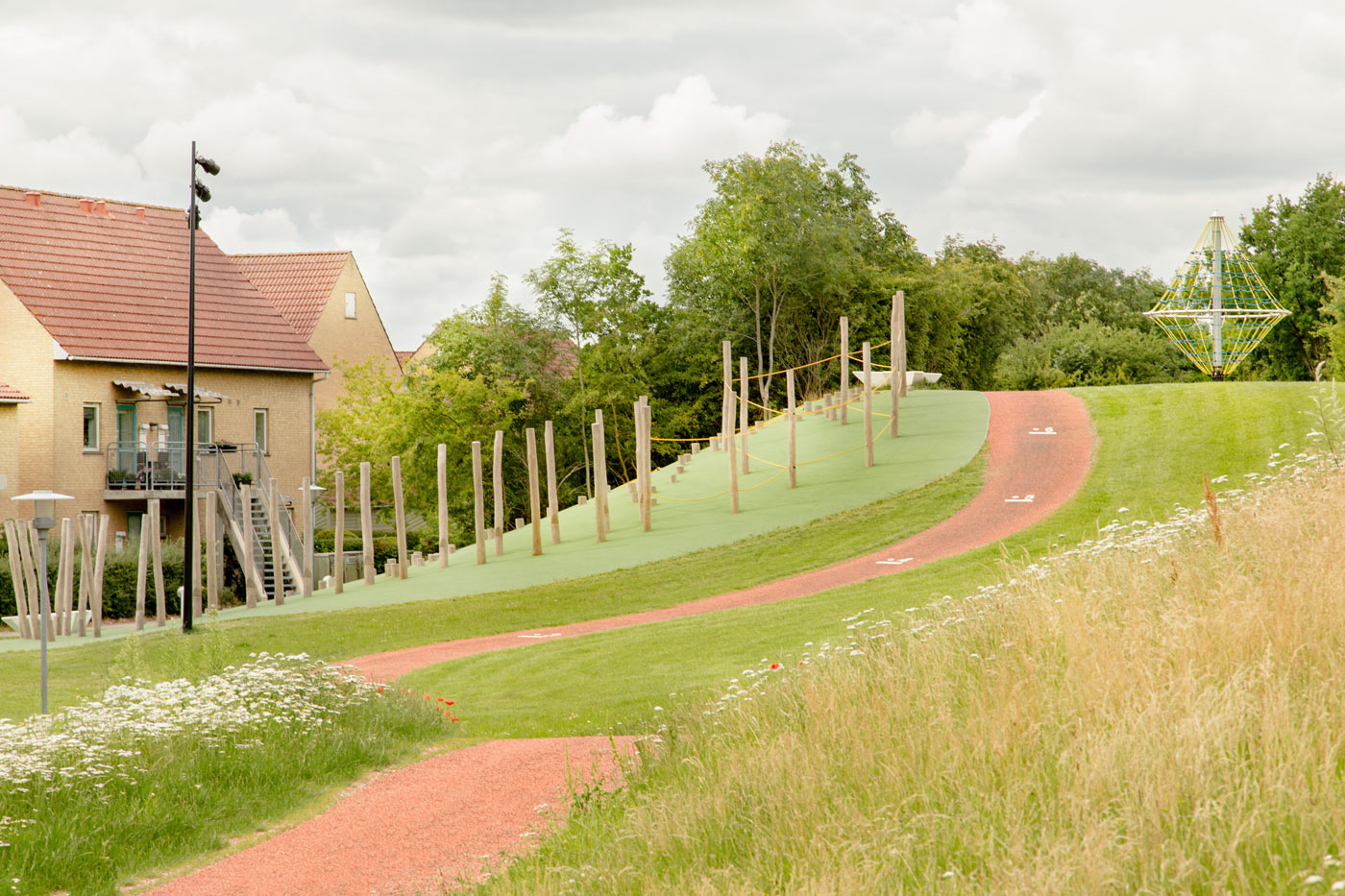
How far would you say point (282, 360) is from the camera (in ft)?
131

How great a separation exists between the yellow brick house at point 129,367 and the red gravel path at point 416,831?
25.6 metres

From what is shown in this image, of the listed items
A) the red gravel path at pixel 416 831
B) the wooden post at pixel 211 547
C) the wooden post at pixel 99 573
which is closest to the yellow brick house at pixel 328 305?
the wooden post at pixel 211 547

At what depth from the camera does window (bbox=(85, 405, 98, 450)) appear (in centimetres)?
3531

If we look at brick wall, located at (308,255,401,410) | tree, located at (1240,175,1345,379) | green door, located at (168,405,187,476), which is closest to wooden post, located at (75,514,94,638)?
green door, located at (168,405,187,476)

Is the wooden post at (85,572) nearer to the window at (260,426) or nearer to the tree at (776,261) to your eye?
the window at (260,426)

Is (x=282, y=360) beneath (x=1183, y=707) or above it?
above

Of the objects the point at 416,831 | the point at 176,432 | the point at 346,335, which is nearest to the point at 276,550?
the point at 176,432

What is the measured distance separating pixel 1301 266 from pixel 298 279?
137 ft

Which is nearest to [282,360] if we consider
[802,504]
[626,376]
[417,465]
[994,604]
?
[417,465]

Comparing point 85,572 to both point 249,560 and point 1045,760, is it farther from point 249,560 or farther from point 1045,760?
point 1045,760

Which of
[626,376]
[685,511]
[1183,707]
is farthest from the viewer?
[626,376]

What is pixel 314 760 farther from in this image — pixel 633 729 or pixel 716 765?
pixel 716 765

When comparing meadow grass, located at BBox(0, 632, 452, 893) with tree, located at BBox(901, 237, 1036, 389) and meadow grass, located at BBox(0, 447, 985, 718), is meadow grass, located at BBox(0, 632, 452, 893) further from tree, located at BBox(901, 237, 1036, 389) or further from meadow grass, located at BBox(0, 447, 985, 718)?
tree, located at BBox(901, 237, 1036, 389)

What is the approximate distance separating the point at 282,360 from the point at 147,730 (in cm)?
3164
